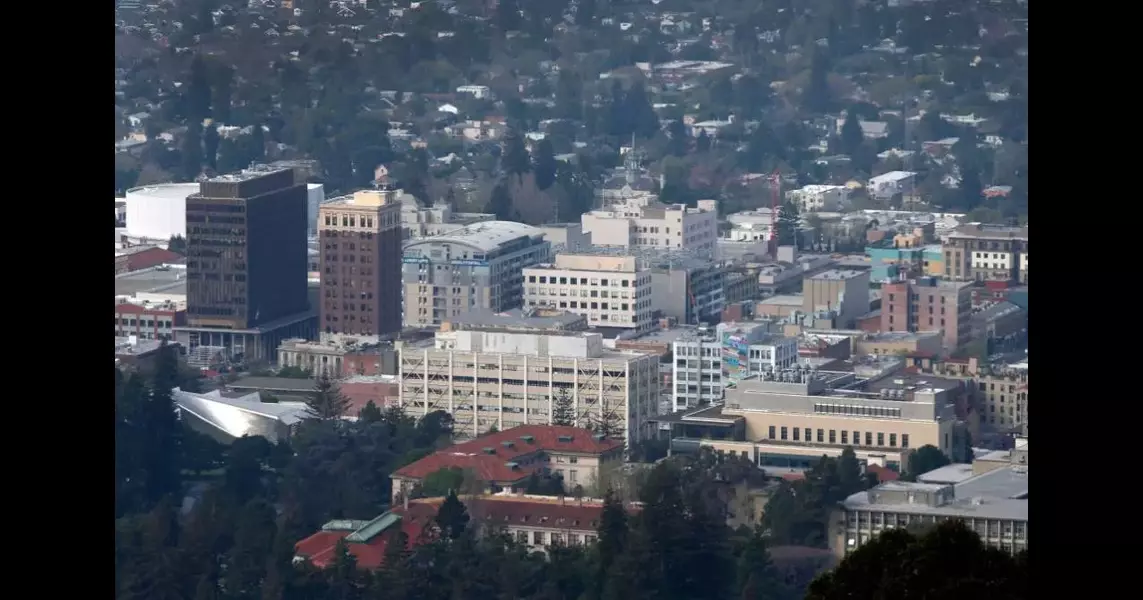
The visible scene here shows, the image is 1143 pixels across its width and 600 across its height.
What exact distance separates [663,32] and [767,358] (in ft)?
38.0

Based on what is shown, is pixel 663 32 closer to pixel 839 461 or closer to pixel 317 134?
pixel 317 134

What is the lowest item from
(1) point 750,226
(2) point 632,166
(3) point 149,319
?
(3) point 149,319

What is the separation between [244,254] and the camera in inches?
723

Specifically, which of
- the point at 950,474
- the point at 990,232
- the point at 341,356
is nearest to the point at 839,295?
the point at 990,232

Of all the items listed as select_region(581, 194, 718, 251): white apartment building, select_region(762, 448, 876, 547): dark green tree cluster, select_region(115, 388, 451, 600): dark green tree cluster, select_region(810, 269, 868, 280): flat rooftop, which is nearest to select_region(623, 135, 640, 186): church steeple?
select_region(581, 194, 718, 251): white apartment building

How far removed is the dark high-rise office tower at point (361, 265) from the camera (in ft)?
57.1

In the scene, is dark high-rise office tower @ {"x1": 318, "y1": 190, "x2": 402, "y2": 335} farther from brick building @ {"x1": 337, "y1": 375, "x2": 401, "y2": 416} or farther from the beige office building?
the beige office building

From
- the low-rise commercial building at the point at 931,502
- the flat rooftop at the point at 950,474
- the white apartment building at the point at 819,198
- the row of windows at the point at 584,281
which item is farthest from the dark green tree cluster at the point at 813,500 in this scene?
the white apartment building at the point at 819,198

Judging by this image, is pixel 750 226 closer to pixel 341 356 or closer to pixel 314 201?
A: pixel 314 201

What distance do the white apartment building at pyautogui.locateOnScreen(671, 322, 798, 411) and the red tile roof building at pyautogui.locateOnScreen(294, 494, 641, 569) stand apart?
247cm

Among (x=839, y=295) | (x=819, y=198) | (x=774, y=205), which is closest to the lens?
(x=839, y=295)

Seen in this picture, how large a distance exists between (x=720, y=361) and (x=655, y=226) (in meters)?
4.79

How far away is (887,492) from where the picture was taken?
11.5 meters
